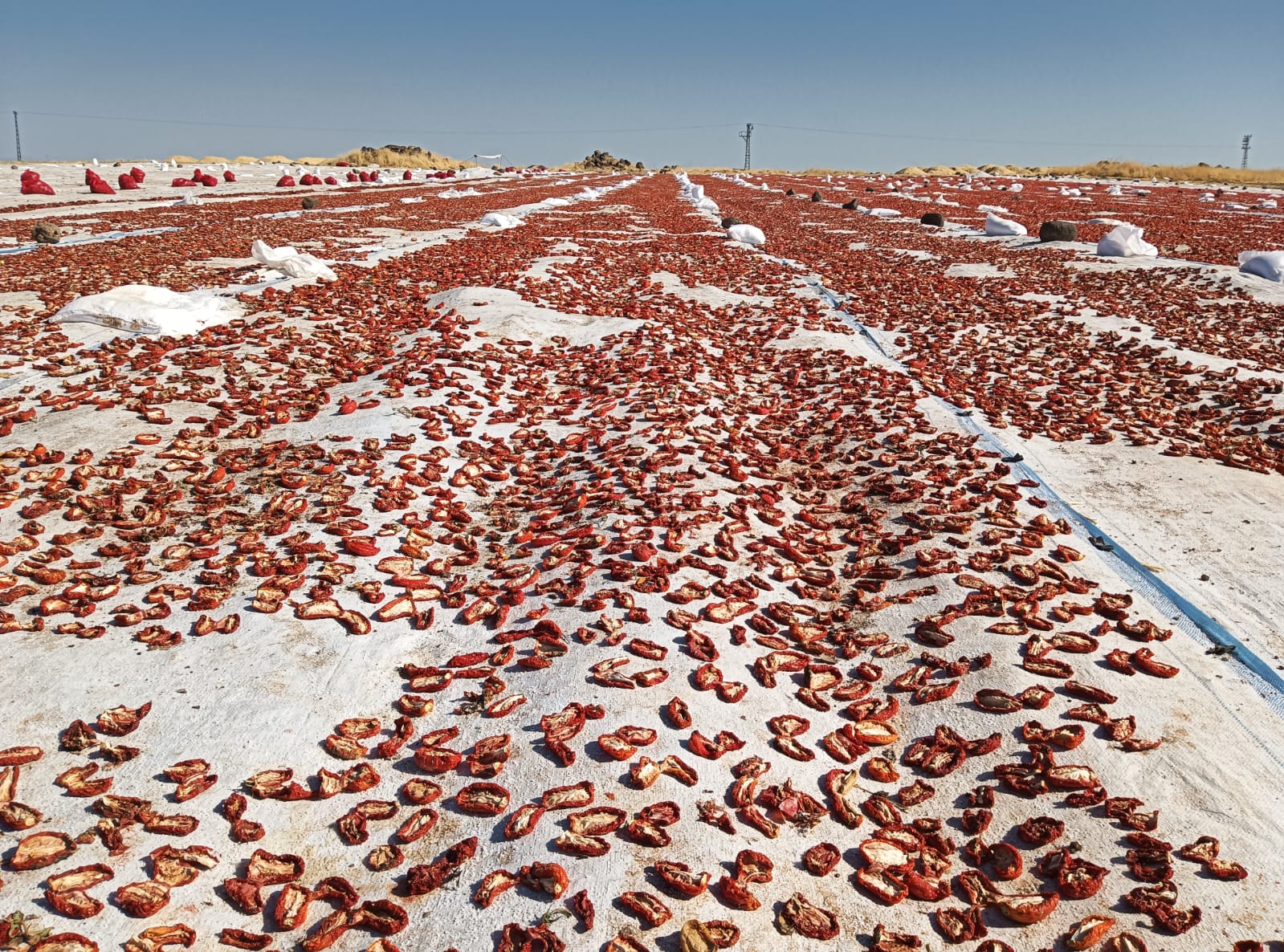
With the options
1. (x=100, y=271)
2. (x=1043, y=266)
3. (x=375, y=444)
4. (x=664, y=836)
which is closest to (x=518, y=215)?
(x=100, y=271)

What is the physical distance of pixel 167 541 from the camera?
212 inches

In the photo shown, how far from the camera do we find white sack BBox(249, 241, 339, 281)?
537 inches

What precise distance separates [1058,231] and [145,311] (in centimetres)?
2257

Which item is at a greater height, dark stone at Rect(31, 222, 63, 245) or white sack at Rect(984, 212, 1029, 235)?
white sack at Rect(984, 212, 1029, 235)

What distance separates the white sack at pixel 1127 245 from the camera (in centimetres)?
1811

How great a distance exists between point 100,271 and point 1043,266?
823 inches

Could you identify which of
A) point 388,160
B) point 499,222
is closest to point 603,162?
point 388,160

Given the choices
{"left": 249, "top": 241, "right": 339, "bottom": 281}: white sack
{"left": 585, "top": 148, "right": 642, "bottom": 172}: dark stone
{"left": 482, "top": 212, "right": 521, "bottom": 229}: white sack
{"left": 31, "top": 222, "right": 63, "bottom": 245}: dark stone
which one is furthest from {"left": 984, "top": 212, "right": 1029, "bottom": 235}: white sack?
{"left": 585, "top": 148, "right": 642, "bottom": 172}: dark stone

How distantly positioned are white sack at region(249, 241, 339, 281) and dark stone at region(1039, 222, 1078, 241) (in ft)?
64.1

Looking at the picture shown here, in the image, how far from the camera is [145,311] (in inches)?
376

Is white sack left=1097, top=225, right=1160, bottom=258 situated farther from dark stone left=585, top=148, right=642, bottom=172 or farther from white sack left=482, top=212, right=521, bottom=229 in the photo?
dark stone left=585, top=148, right=642, bottom=172

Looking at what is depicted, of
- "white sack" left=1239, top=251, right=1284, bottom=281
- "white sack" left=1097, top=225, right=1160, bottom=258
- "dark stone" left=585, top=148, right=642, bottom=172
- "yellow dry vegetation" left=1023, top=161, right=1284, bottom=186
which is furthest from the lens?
"dark stone" left=585, top=148, right=642, bottom=172

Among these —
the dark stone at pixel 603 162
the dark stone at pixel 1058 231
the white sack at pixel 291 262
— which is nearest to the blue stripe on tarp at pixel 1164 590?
the white sack at pixel 291 262

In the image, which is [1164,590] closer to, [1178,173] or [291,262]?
[291,262]
